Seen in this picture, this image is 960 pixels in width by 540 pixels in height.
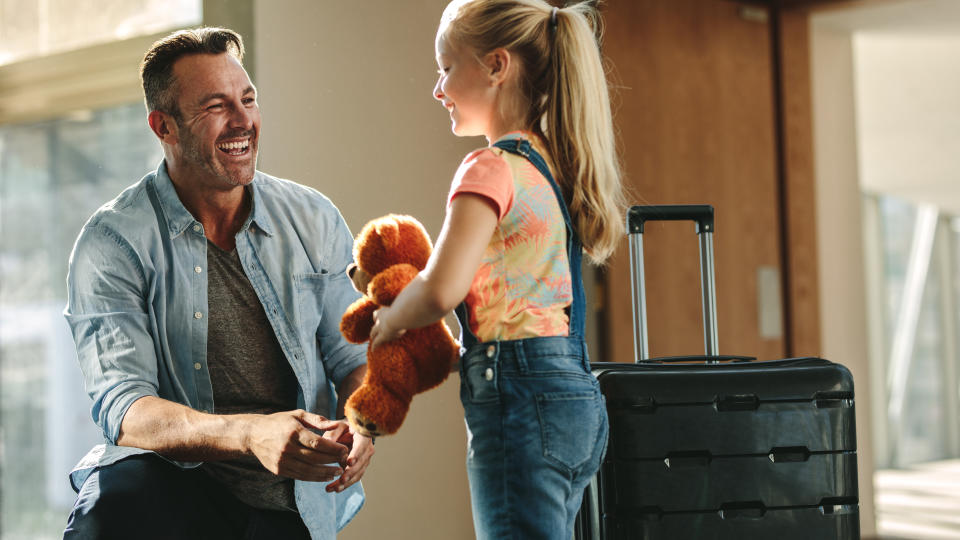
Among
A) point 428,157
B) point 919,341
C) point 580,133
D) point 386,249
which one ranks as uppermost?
point 428,157

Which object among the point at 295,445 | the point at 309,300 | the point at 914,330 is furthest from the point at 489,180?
the point at 914,330

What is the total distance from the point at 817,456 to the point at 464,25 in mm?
846

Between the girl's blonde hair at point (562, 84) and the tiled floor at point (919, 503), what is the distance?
3240 mm

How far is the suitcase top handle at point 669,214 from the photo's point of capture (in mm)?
1709

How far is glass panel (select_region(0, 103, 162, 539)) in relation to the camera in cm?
272

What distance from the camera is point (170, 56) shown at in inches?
59.1

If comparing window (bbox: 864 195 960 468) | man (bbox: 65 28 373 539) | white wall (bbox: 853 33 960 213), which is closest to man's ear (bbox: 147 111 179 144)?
man (bbox: 65 28 373 539)

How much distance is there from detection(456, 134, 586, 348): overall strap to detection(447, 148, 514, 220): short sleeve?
0.13ft

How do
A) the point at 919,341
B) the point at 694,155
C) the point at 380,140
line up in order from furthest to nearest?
the point at 919,341 < the point at 694,155 < the point at 380,140

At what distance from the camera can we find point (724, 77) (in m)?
3.17

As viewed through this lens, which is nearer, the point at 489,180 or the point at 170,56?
the point at 489,180

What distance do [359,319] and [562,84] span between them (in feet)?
1.23

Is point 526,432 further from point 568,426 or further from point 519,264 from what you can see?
point 519,264

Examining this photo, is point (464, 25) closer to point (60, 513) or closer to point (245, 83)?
point (245, 83)
